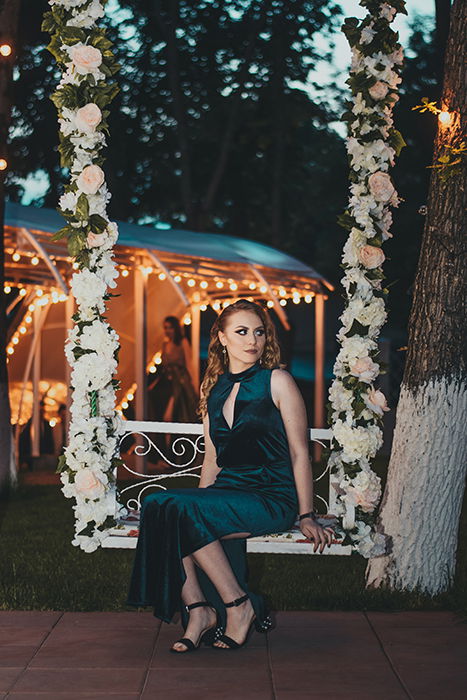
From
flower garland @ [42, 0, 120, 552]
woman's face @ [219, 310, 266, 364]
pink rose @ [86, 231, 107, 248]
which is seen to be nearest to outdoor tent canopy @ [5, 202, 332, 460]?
flower garland @ [42, 0, 120, 552]

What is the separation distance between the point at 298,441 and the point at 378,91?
7.51 feet

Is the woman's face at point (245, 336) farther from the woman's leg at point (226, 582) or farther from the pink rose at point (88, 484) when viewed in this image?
the pink rose at point (88, 484)

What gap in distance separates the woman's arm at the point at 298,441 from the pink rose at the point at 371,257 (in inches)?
48.1

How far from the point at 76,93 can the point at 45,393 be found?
11162 mm

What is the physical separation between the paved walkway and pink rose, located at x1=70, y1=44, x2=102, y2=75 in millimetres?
2949

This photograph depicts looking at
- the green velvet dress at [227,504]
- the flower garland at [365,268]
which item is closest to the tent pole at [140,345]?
the flower garland at [365,268]

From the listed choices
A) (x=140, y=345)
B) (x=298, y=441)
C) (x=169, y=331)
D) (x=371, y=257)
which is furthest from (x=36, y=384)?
(x=298, y=441)

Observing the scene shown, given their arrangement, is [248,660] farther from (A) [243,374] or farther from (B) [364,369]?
(B) [364,369]

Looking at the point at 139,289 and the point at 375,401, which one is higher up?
the point at 139,289

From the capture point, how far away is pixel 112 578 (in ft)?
25.5

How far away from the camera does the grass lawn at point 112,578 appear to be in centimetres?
676

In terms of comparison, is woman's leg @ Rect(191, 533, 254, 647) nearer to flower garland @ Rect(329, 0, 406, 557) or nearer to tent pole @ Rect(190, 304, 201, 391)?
flower garland @ Rect(329, 0, 406, 557)

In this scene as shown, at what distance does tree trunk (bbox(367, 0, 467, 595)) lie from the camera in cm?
683

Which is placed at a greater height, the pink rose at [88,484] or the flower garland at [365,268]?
the flower garland at [365,268]
